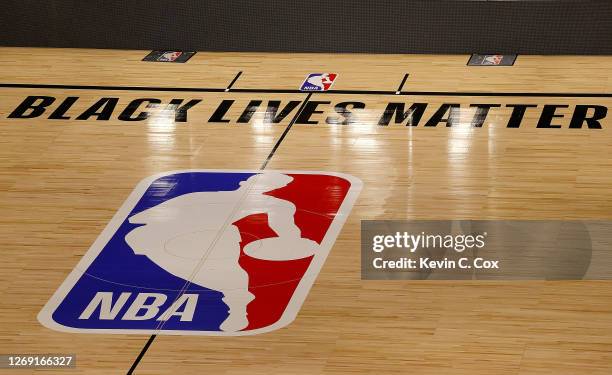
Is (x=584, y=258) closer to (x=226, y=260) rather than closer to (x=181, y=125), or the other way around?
(x=226, y=260)

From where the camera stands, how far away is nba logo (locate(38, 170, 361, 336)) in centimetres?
424

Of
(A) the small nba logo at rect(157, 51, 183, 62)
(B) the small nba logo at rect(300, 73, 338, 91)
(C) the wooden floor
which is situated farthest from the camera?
(A) the small nba logo at rect(157, 51, 183, 62)

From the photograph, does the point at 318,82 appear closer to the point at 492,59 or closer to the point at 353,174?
the point at 492,59

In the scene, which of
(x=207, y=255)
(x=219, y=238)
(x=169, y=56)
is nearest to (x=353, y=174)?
(x=219, y=238)

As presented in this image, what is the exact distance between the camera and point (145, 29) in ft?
23.8

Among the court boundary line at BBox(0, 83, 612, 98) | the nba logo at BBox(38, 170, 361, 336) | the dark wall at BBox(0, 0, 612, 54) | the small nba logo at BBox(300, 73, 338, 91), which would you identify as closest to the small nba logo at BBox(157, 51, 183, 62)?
the dark wall at BBox(0, 0, 612, 54)

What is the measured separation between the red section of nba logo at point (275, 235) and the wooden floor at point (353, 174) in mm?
115

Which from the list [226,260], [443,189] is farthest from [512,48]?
[226,260]

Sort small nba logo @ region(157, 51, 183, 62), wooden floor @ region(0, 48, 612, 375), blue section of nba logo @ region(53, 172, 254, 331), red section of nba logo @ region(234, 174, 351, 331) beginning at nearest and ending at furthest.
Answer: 1. wooden floor @ region(0, 48, 612, 375)
2. blue section of nba logo @ region(53, 172, 254, 331)
3. red section of nba logo @ region(234, 174, 351, 331)
4. small nba logo @ region(157, 51, 183, 62)

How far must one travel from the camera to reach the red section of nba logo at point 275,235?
169 inches

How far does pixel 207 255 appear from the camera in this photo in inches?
184

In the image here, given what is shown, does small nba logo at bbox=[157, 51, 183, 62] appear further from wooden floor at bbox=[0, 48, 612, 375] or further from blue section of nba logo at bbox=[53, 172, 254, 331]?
blue section of nba logo at bbox=[53, 172, 254, 331]

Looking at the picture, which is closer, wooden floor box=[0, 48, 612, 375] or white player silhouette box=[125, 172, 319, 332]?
wooden floor box=[0, 48, 612, 375]

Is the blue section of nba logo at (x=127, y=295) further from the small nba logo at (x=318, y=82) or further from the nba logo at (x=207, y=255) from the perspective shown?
the small nba logo at (x=318, y=82)
